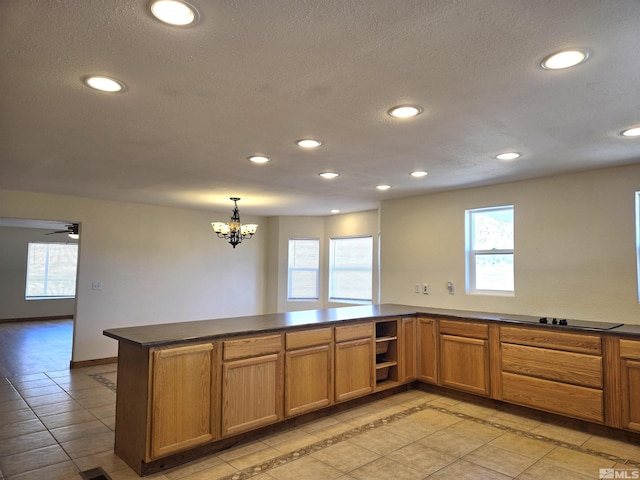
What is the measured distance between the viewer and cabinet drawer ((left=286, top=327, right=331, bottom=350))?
3.48 m

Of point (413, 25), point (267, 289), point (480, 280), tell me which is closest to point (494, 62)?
point (413, 25)

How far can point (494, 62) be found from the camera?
186 centimetres

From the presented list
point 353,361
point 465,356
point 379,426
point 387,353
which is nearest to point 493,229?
point 465,356

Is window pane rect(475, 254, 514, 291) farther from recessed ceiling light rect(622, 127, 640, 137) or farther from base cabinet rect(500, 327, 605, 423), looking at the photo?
recessed ceiling light rect(622, 127, 640, 137)

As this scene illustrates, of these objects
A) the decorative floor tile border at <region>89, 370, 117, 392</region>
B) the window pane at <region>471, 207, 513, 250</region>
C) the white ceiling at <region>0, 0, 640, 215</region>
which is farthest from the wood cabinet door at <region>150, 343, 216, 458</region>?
the window pane at <region>471, 207, 513, 250</region>

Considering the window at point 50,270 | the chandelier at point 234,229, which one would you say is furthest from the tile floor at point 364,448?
the window at point 50,270

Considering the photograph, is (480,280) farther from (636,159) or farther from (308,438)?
(308,438)

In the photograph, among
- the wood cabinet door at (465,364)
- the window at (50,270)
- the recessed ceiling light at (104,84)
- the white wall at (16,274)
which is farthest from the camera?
the window at (50,270)

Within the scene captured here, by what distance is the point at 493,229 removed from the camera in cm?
473

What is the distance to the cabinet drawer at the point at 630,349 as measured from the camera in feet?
10.5

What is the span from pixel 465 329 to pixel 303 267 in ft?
13.2

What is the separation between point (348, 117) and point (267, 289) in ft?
18.8

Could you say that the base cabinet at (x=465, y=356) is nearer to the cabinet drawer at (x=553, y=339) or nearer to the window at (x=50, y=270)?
the cabinet drawer at (x=553, y=339)

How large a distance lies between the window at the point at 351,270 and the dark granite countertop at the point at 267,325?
2291 millimetres
